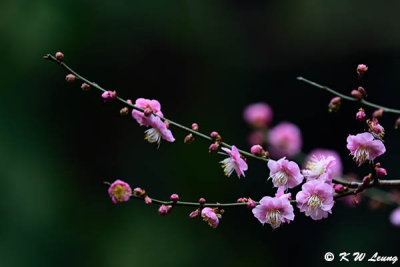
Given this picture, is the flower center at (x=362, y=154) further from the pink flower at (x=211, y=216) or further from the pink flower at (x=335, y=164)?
the pink flower at (x=211, y=216)

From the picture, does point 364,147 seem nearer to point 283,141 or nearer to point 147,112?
point 147,112

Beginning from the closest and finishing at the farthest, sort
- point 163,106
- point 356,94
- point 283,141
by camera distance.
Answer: point 356,94, point 283,141, point 163,106

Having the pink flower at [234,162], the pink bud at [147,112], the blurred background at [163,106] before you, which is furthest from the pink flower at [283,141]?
the pink bud at [147,112]

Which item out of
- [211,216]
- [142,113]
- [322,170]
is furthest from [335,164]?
[142,113]

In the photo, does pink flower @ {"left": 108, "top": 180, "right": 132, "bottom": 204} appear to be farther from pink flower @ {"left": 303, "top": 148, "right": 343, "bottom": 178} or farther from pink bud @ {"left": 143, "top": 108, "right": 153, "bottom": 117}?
pink flower @ {"left": 303, "top": 148, "right": 343, "bottom": 178}

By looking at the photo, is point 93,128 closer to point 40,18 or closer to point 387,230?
point 40,18

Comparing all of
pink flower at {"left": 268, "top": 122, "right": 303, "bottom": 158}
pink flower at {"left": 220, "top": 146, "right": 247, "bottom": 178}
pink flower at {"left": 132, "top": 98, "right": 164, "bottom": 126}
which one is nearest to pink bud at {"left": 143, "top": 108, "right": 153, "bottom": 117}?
pink flower at {"left": 132, "top": 98, "right": 164, "bottom": 126}
